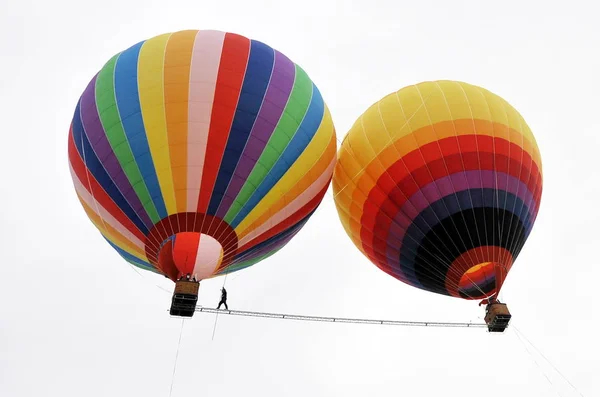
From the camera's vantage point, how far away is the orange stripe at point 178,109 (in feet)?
36.3

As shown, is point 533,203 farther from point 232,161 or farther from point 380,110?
point 232,161

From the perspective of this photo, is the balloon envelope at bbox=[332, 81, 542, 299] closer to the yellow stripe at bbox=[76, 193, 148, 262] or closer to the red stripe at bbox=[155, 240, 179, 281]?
the red stripe at bbox=[155, 240, 179, 281]

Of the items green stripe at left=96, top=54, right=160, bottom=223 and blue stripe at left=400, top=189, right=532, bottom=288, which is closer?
green stripe at left=96, top=54, right=160, bottom=223

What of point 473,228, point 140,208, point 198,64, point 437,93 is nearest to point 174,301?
point 140,208

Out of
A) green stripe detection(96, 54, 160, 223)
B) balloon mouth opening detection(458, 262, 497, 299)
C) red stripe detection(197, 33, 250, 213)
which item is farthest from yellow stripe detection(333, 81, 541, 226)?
green stripe detection(96, 54, 160, 223)

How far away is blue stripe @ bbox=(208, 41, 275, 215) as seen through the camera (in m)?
11.2

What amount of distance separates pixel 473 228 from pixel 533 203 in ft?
5.59

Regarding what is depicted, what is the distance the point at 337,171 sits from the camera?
1394 cm

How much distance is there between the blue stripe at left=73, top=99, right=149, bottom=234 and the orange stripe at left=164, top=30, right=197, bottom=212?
894 millimetres

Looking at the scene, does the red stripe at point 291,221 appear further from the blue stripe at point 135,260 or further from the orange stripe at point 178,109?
the blue stripe at point 135,260

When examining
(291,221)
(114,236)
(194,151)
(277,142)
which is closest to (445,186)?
(291,221)

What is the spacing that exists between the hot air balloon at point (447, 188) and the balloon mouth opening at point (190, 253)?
3.66 meters

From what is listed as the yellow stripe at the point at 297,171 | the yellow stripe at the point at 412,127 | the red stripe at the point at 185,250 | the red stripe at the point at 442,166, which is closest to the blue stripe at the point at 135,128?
the red stripe at the point at 185,250

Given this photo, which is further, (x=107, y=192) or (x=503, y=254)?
(x=503, y=254)
